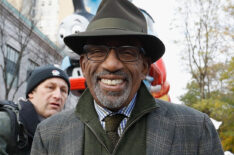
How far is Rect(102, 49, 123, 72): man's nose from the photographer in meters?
1.84

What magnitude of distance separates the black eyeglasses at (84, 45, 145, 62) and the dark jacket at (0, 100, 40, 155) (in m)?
1.06

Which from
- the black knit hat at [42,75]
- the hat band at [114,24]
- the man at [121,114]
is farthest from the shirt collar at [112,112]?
the black knit hat at [42,75]

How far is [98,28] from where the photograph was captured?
6.39 ft

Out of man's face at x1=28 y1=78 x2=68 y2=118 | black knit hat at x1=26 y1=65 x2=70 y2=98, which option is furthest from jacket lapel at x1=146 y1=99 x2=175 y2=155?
black knit hat at x1=26 y1=65 x2=70 y2=98

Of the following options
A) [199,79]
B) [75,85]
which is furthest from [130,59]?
[199,79]

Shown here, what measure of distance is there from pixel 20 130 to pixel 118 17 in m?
1.39

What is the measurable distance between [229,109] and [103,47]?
13183 mm

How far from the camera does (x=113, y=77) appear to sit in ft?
6.15

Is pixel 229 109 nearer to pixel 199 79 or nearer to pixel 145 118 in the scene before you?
pixel 199 79

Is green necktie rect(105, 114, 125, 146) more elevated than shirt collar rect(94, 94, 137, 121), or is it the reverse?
shirt collar rect(94, 94, 137, 121)

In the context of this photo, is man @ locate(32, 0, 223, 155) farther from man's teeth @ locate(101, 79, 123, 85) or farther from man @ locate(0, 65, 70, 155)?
man @ locate(0, 65, 70, 155)

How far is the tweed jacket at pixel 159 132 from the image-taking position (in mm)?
1789

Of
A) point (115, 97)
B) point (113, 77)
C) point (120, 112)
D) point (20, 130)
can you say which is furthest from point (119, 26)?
point (20, 130)

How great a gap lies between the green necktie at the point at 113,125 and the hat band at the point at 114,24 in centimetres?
64
